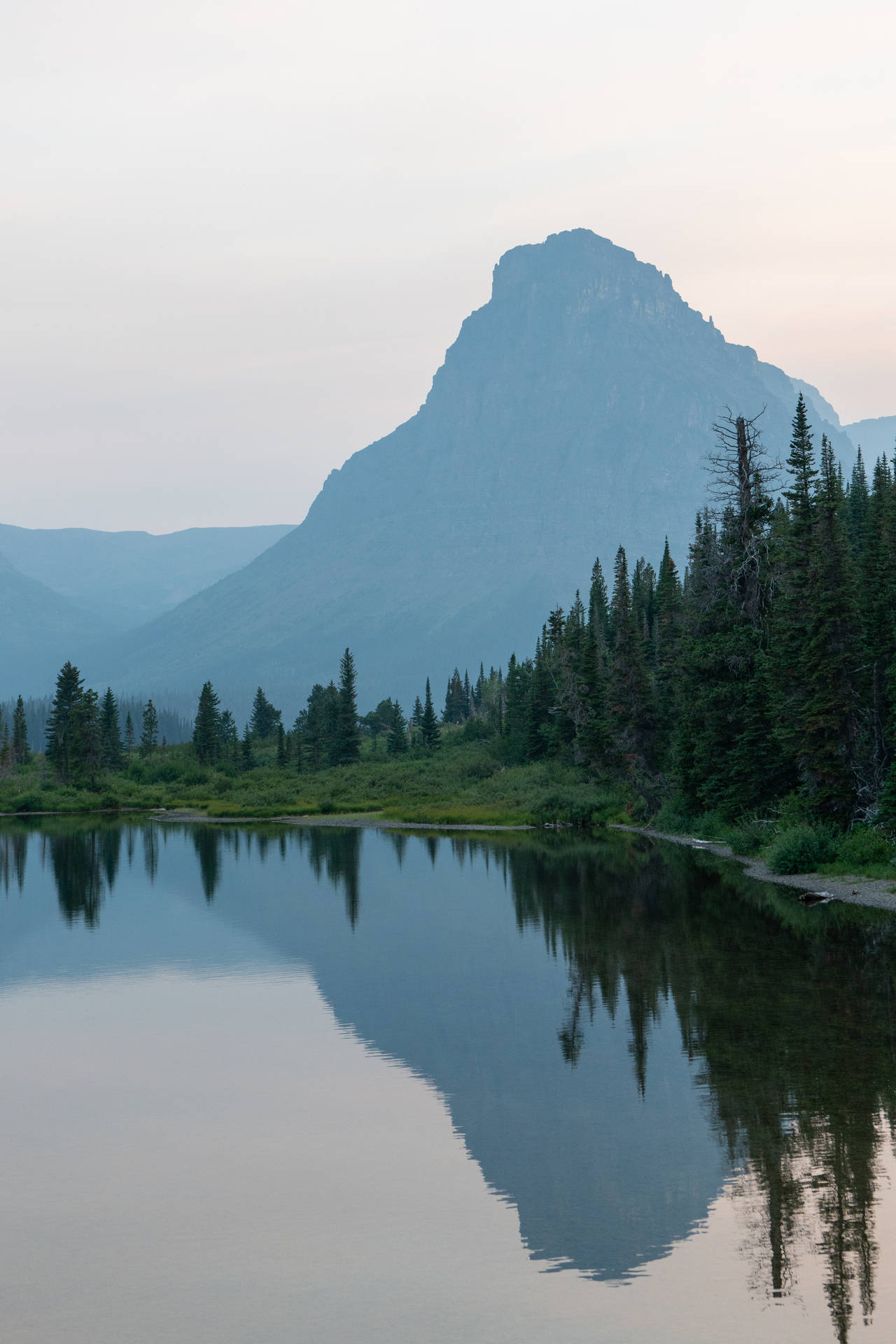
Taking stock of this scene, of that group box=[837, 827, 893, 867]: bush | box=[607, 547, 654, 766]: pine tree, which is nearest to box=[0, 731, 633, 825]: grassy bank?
box=[607, 547, 654, 766]: pine tree

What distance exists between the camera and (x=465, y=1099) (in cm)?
1945

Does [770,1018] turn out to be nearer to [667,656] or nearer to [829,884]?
[829,884]

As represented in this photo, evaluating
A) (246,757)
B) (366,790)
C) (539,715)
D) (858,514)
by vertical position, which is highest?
(858,514)

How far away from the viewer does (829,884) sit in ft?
139

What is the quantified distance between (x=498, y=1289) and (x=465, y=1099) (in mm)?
6973

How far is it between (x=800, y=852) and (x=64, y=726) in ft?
314

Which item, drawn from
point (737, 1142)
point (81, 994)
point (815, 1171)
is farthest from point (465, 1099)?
point (81, 994)

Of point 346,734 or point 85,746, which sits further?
point 346,734

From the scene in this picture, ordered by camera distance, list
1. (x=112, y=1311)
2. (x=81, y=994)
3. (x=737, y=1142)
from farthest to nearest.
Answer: (x=81, y=994) → (x=737, y=1142) → (x=112, y=1311)

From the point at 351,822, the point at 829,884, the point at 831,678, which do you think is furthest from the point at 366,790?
the point at 829,884

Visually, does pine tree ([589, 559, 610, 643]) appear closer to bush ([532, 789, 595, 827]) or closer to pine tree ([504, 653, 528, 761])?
pine tree ([504, 653, 528, 761])

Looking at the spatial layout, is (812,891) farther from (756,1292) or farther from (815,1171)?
(756,1292)

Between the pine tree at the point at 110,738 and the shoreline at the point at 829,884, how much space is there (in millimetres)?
93453

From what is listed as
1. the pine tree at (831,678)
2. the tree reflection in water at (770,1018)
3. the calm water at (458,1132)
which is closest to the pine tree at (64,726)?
the tree reflection in water at (770,1018)
